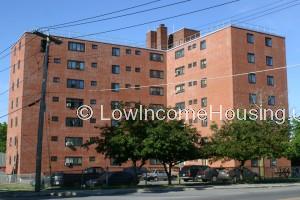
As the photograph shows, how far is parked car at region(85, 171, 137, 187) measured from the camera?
125 feet

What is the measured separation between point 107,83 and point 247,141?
104ft

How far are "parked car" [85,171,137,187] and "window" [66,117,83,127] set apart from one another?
91.6 feet

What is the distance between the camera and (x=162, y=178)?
5403 cm

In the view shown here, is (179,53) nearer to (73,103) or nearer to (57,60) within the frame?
(73,103)

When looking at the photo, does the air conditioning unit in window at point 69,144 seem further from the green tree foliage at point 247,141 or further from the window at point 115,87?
the green tree foliage at point 247,141

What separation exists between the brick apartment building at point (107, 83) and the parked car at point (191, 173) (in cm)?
1424

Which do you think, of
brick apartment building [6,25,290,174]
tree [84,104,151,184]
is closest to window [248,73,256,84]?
brick apartment building [6,25,290,174]

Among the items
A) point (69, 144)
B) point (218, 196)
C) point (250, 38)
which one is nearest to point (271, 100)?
point (250, 38)

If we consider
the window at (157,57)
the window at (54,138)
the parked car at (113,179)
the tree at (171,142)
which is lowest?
the parked car at (113,179)

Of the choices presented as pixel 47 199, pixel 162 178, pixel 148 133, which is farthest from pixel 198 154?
pixel 47 199

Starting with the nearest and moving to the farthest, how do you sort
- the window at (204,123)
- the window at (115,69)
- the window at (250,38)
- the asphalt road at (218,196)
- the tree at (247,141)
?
the asphalt road at (218,196) < the tree at (247,141) < the window at (250,38) < the window at (204,123) < the window at (115,69)

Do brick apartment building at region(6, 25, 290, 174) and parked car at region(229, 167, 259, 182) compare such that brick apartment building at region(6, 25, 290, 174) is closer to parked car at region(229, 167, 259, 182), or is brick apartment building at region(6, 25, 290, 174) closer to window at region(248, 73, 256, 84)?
window at region(248, 73, 256, 84)

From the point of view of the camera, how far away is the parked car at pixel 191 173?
45.7 meters

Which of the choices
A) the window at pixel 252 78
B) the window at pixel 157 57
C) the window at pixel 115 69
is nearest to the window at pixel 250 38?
the window at pixel 252 78
